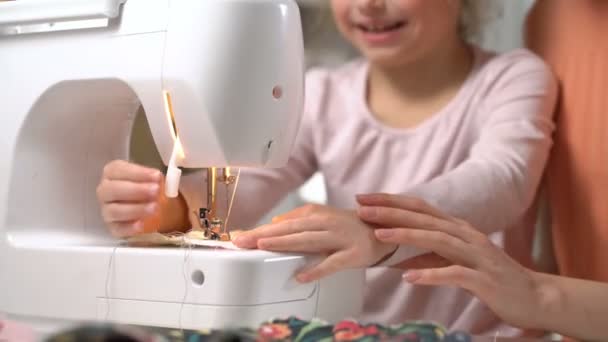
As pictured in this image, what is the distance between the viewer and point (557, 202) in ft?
3.84

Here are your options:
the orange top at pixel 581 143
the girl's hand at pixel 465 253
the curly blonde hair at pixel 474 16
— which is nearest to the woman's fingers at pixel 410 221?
the girl's hand at pixel 465 253

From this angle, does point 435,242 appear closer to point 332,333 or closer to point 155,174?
point 332,333

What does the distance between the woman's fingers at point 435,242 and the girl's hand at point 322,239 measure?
21 mm

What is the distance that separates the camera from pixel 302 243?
2.59 ft

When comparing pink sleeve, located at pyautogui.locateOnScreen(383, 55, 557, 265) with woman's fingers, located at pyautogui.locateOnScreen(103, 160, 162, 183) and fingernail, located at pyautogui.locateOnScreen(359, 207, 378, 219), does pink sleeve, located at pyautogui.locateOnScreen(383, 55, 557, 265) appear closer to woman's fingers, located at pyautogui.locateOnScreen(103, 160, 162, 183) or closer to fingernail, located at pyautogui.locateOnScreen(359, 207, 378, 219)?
fingernail, located at pyautogui.locateOnScreen(359, 207, 378, 219)

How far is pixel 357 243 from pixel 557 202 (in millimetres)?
482

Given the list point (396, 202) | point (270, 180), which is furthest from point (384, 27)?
point (396, 202)

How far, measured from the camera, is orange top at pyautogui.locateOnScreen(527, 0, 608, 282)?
1104 millimetres

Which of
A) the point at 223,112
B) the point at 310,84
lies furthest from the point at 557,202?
the point at 223,112

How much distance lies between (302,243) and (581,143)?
0.53 metres

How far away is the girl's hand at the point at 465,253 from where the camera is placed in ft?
2.66

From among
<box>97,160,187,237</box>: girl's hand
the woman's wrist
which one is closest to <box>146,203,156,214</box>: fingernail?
<box>97,160,187,237</box>: girl's hand

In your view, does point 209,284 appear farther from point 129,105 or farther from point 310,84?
point 310,84

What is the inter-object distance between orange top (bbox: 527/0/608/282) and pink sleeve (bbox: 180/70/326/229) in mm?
386
